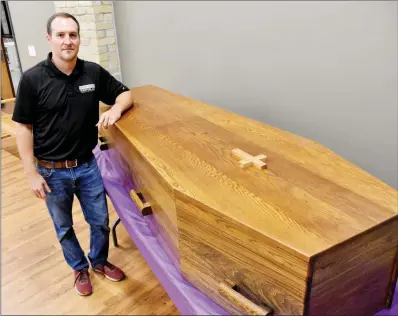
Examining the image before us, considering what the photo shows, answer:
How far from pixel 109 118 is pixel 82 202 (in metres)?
0.45

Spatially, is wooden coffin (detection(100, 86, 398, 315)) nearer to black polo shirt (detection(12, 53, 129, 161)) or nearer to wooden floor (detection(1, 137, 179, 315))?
black polo shirt (detection(12, 53, 129, 161))

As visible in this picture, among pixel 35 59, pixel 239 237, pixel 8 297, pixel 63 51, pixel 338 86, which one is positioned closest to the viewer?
pixel 8 297

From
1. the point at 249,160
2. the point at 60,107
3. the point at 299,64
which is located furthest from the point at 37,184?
the point at 299,64

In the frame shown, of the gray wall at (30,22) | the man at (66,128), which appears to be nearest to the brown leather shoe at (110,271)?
the man at (66,128)

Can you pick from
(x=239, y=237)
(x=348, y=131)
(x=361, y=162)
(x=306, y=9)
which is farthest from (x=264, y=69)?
(x=239, y=237)

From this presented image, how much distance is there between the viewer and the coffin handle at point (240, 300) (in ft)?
3.24

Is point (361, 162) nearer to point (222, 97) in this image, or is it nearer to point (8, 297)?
point (222, 97)

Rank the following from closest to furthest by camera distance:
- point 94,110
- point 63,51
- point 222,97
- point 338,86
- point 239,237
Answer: point 239,237
point 63,51
point 94,110
point 338,86
point 222,97

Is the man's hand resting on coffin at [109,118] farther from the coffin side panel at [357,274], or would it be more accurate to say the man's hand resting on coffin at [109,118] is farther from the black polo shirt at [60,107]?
the coffin side panel at [357,274]

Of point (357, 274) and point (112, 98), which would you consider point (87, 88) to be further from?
point (357, 274)

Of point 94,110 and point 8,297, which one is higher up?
point 94,110

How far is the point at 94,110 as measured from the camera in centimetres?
165

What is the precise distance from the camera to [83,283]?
5.76ft

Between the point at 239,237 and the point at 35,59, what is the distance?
11.2 feet
